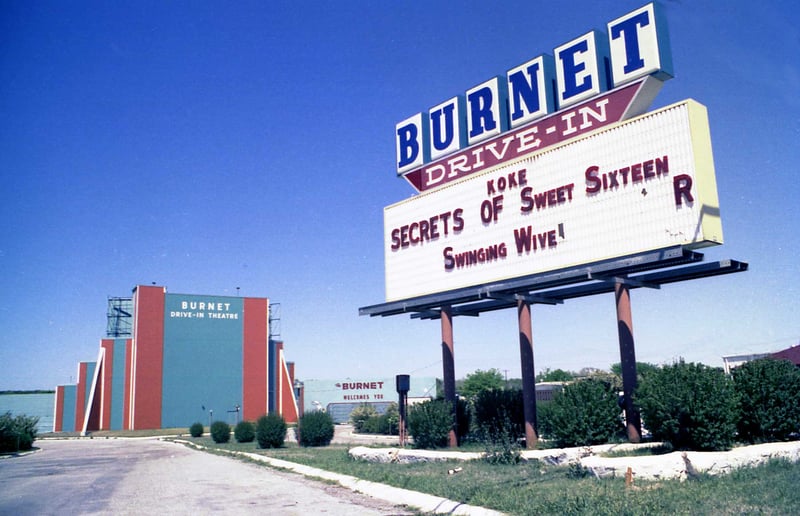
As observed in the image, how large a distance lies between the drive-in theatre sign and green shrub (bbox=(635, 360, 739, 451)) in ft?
8.42

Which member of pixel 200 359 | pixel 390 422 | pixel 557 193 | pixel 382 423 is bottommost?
pixel 382 423

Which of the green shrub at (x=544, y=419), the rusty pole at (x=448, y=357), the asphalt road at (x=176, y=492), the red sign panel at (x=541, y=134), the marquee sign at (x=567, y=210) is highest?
the red sign panel at (x=541, y=134)

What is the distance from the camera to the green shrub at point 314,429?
3297cm

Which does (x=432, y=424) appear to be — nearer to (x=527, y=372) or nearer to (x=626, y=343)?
(x=527, y=372)

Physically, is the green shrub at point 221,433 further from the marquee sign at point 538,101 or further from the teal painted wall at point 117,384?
the teal painted wall at point 117,384

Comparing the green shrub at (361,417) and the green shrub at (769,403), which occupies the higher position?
the green shrub at (769,403)

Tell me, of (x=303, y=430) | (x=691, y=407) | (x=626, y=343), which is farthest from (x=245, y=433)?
(x=691, y=407)

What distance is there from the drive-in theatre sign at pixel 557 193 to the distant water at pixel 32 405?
8412 cm

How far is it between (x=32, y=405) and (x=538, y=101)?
9499 centimetres

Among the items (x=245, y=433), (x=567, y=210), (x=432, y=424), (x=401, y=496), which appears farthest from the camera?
(x=245, y=433)

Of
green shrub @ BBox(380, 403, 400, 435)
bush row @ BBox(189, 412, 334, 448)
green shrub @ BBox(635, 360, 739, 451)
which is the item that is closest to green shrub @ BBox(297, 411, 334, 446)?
bush row @ BBox(189, 412, 334, 448)

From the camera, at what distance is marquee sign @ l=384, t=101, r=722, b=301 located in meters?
16.2

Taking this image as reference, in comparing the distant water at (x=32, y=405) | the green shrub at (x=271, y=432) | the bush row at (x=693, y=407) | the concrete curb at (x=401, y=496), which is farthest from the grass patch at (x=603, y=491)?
the distant water at (x=32, y=405)

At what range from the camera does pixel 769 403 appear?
14766 millimetres
